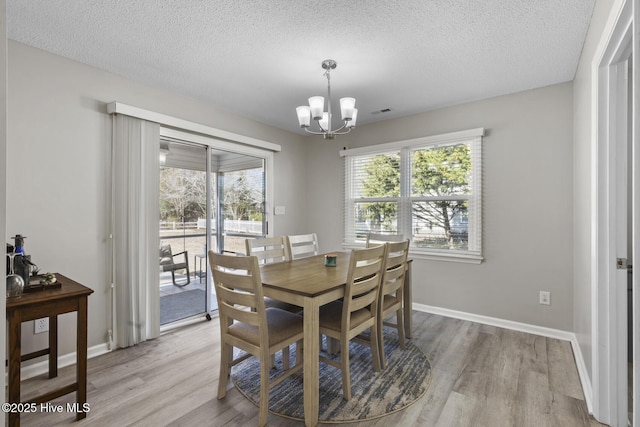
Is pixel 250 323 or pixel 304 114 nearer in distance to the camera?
pixel 250 323

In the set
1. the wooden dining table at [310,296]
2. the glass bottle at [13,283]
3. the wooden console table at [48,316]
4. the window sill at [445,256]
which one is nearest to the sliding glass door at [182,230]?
the wooden console table at [48,316]

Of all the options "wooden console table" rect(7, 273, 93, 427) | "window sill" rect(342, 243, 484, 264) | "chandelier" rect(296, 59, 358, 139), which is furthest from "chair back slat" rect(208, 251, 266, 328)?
"window sill" rect(342, 243, 484, 264)

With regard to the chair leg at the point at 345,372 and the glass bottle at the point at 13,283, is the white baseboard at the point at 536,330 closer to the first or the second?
the chair leg at the point at 345,372

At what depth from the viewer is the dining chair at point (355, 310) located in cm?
193

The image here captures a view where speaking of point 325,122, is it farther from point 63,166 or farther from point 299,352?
point 63,166

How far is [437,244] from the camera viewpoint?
3.63 meters

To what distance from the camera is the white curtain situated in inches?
106

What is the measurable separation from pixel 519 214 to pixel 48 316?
3.77m

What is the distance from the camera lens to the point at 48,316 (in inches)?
68.4

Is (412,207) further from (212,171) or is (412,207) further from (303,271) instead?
(212,171)

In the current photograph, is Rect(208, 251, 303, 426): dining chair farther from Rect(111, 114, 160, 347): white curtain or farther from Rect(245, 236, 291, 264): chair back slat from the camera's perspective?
Rect(111, 114, 160, 347): white curtain

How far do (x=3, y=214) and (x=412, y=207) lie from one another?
3.54 m

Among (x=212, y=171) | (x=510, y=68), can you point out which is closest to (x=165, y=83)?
(x=212, y=171)

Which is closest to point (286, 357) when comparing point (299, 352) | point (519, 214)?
point (299, 352)
